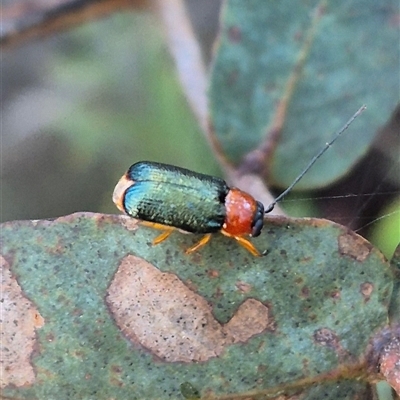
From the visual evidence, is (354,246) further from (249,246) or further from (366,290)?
(249,246)

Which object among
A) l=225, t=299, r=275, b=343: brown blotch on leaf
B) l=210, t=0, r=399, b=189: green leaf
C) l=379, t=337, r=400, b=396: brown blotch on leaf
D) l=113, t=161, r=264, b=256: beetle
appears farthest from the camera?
l=210, t=0, r=399, b=189: green leaf

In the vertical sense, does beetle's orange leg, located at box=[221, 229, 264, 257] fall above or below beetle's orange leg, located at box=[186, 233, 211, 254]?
below

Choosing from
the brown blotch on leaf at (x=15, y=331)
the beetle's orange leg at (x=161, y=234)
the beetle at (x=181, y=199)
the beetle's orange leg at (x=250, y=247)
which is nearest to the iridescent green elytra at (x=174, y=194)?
the beetle at (x=181, y=199)

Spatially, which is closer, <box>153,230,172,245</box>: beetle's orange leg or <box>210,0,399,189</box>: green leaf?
<box>153,230,172,245</box>: beetle's orange leg

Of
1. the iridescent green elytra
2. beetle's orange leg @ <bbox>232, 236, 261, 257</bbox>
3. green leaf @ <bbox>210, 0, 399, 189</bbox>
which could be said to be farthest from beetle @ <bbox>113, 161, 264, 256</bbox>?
green leaf @ <bbox>210, 0, 399, 189</bbox>

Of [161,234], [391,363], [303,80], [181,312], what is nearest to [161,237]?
[161,234]

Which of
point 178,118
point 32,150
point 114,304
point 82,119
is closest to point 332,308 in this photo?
point 114,304

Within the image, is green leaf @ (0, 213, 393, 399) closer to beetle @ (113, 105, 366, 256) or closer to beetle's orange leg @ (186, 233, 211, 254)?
beetle's orange leg @ (186, 233, 211, 254)

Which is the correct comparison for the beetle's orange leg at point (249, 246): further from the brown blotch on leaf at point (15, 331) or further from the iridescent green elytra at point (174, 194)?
the brown blotch on leaf at point (15, 331)
